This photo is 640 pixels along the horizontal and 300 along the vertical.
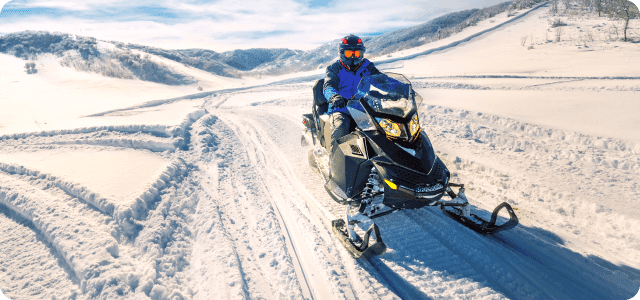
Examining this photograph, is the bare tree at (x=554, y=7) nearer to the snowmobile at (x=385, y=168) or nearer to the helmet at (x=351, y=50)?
the helmet at (x=351, y=50)

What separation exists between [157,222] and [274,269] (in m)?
1.72

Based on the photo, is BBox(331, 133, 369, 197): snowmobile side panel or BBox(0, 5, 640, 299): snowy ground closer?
BBox(0, 5, 640, 299): snowy ground

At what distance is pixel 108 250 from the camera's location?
3.00 m

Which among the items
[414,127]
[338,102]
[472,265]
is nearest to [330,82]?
[338,102]

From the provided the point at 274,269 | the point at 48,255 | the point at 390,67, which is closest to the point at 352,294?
the point at 274,269

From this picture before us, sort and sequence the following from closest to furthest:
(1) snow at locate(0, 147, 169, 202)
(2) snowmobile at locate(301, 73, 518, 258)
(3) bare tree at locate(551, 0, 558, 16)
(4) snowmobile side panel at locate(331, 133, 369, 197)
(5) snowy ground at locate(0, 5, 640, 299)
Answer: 1. (5) snowy ground at locate(0, 5, 640, 299)
2. (2) snowmobile at locate(301, 73, 518, 258)
3. (4) snowmobile side panel at locate(331, 133, 369, 197)
4. (1) snow at locate(0, 147, 169, 202)
5. (3) bare tree at locate(551, 0, 558, 16)

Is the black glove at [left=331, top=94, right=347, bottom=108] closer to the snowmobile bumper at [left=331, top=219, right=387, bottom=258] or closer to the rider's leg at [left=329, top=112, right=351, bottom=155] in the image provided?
the rider's leg at [left=329, top=112, right=351, bottom=155]

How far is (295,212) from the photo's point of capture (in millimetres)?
4016

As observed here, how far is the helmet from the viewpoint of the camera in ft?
14.3

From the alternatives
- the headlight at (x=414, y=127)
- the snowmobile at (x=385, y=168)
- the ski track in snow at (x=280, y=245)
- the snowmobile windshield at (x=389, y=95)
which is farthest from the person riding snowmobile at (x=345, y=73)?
the ski track in snow at (x=280, y=245)

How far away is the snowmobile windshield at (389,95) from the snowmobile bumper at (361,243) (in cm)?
128

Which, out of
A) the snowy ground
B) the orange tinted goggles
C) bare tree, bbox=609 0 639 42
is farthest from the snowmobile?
bare tree, bbox=609 0 639 42

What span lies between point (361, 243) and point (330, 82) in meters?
2.42

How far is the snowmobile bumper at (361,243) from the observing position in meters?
2.81
